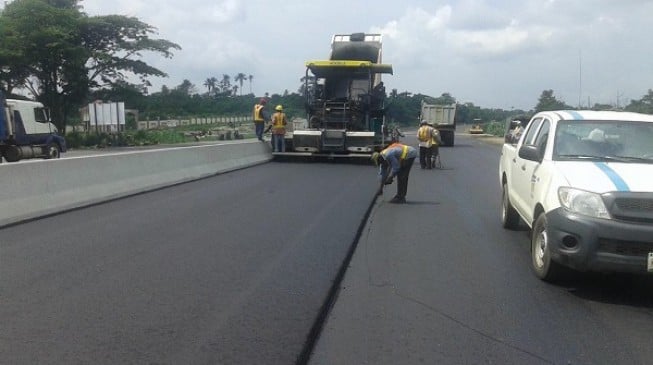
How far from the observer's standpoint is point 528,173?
8.09 meters

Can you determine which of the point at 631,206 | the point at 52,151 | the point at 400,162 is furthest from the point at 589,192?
the point at 52,151

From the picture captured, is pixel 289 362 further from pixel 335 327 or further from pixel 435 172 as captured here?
pixel 435 172

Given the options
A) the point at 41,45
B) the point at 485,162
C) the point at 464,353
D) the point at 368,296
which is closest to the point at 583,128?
the point at 368,296

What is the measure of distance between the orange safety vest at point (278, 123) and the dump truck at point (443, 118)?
17.7m

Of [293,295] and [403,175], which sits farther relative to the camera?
[403,175]

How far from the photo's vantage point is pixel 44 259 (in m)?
7.72

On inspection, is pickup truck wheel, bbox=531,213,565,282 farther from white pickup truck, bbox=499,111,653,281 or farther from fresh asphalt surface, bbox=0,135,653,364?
fresh asphalt surface, bbox=0,135,653,364

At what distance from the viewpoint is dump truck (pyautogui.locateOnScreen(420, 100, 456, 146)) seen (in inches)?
1578

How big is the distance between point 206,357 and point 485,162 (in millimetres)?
22106

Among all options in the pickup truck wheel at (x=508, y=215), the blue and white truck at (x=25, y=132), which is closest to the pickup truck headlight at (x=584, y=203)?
the pickup truck wheel at (x=508, y=215)

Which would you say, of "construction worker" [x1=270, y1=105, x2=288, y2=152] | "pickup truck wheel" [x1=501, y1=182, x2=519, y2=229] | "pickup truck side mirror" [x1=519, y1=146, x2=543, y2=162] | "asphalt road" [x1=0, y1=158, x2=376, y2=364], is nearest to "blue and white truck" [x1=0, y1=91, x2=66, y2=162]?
"construction worker" [x1=270, y1=105, x2=288, y2=152]

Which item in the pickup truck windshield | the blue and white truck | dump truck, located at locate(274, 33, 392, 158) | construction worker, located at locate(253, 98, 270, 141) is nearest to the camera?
the pickup truck windshield

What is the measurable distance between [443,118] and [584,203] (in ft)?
113

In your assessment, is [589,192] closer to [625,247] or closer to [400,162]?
[625,247]
